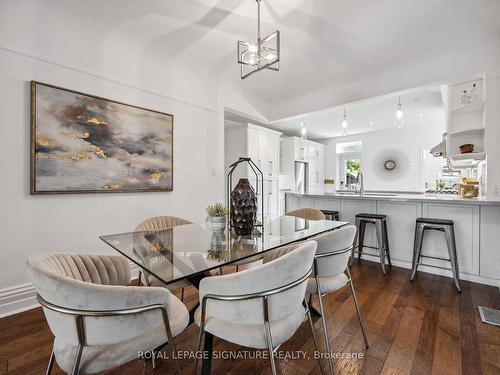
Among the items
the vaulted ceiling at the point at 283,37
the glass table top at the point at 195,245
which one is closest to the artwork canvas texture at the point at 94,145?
the vaulted ceiling at the point at 283,37

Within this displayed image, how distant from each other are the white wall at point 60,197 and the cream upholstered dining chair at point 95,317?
1.63 meters

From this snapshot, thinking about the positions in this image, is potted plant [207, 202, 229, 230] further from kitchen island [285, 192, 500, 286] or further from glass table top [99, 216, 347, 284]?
kitchen island [285, 192, 500, 286]

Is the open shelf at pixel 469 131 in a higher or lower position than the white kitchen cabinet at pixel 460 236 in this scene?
higher

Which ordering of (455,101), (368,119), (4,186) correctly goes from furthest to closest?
(368,119) < (455,101) < (4,186)

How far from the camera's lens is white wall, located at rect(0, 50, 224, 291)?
6.96ft

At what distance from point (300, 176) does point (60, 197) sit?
16.4ft

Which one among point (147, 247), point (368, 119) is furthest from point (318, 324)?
point (368, 119)

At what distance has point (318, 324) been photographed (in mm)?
1948

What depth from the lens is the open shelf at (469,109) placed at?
116 inches

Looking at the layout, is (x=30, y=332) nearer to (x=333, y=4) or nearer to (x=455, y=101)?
(x=333, y=4)

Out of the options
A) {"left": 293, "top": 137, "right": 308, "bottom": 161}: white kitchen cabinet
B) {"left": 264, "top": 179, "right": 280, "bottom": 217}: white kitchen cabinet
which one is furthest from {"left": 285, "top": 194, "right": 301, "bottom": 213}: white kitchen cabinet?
{"left": 293, "top": 137, "right": 308, "bottom": 161}: white kitchen cabinet

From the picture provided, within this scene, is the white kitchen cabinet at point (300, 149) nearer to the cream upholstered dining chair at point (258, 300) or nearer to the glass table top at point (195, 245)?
the glass table top at point (195, 245)

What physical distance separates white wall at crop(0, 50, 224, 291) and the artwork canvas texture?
0.28 ft

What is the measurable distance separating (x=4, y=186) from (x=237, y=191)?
202 centimetres
